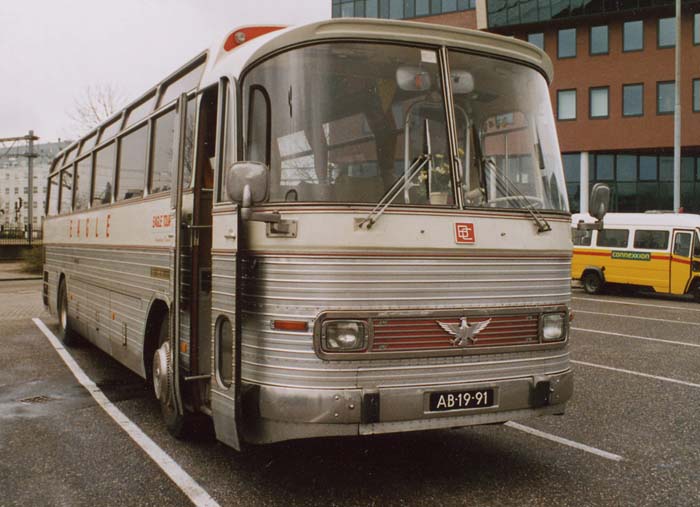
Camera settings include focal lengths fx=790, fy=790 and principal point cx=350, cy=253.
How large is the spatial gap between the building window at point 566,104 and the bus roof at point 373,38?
1403 inches

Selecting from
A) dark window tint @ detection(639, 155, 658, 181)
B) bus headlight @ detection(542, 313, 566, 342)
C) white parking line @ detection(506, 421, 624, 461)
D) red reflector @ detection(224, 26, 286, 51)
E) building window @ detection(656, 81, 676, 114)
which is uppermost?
building window @ detection(656, 81, 676, 114)

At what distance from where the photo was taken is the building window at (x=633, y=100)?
38.1 meters

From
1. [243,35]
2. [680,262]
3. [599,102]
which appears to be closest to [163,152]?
[243,35]

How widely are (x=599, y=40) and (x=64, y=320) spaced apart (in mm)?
34001

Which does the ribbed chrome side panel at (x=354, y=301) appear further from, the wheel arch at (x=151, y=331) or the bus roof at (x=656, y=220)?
the bus roof at (x=656, y=220)

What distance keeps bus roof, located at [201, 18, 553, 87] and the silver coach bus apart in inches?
0.5

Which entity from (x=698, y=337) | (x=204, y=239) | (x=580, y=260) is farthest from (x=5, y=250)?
(x=204, y=239)

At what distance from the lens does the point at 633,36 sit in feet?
127

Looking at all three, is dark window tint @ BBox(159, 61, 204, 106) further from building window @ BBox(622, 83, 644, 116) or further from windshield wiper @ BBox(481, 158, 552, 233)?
building window @ BBox(622, 83, 644, 116)

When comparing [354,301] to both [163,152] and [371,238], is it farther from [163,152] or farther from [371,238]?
[163,152]

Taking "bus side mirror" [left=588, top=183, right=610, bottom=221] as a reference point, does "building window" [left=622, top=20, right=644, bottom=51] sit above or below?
above

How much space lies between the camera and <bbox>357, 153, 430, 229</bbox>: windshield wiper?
4.88m

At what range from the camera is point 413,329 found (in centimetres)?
498

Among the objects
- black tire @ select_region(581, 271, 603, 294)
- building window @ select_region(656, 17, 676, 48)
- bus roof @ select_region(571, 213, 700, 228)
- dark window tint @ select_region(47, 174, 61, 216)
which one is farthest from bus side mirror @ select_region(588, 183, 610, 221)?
building window @ select_region(656, 17, 676, 48)
